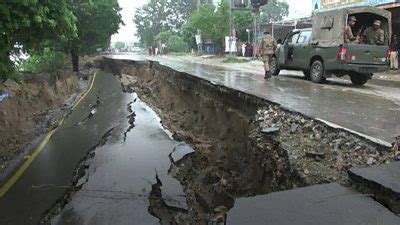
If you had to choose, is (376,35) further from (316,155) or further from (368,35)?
(316,155)

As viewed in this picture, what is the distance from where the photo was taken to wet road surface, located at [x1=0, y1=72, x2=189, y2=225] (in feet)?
16.0

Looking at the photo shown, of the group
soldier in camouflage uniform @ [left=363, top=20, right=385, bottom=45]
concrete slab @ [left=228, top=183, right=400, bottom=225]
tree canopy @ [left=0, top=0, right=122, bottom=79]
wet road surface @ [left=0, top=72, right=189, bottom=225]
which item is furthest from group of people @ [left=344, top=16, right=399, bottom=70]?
concrete slab @ [left=228, top=183, right=400, bottom=225]

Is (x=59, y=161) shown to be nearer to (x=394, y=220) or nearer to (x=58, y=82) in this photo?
(x=394, y=220)

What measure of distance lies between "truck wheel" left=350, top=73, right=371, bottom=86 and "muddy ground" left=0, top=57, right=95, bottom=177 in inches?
390

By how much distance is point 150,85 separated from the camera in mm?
22734

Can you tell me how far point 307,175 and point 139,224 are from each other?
6.82 feet

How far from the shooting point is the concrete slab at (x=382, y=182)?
12.0ft

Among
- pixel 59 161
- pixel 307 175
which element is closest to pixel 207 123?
pixel 59 161

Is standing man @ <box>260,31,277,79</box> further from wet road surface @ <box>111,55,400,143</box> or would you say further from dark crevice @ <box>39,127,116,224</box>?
dark crevice @ <box>39,127,116,224</box>

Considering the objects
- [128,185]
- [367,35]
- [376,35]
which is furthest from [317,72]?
[128,185]

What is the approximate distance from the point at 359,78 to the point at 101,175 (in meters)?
10.3

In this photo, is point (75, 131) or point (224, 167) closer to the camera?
point (224, 167)

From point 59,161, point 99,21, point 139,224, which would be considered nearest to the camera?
point 139,224

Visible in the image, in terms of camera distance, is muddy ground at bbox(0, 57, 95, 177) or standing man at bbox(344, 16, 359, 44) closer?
muddy ground at bbox(0, 57, 95, 177)
